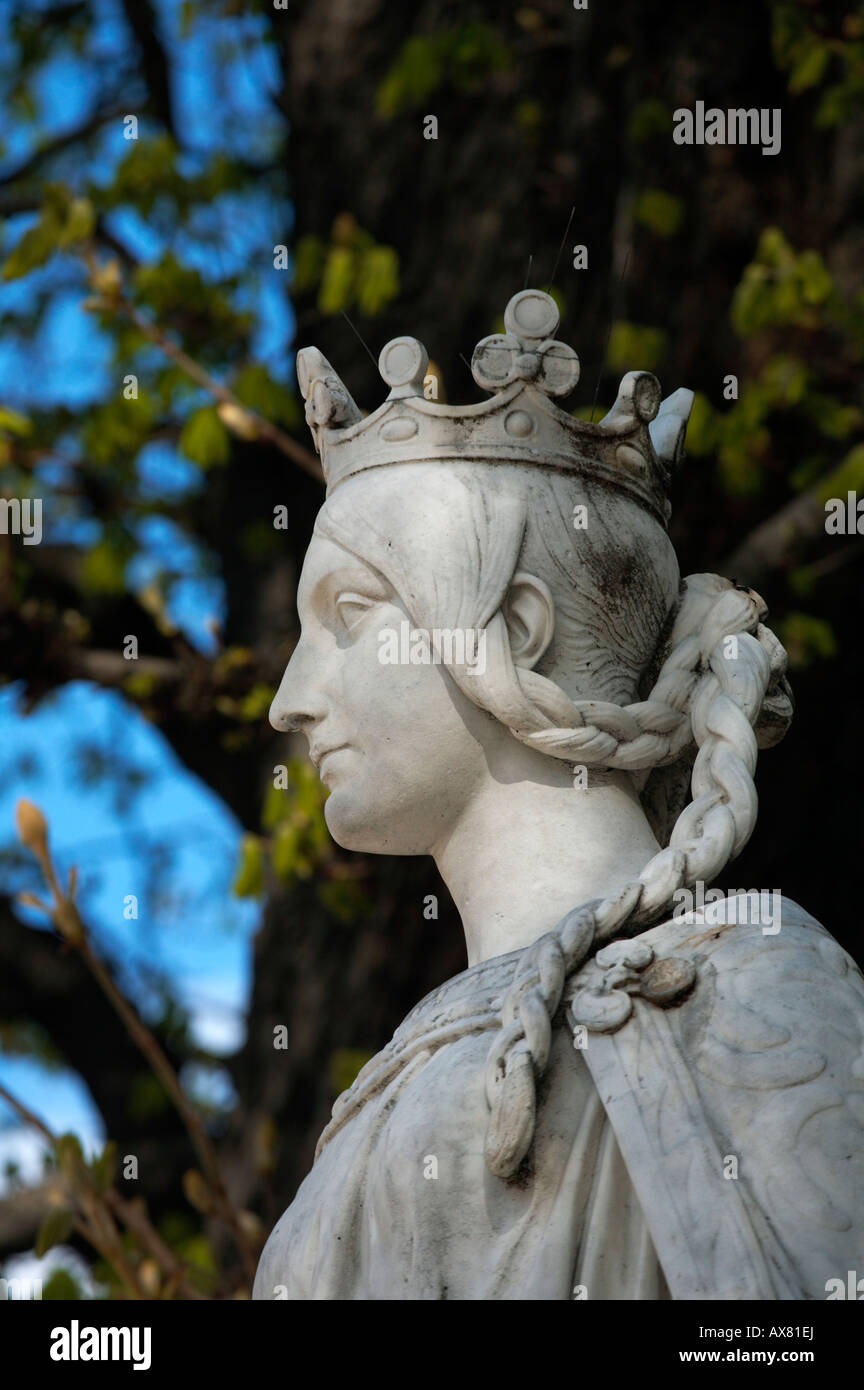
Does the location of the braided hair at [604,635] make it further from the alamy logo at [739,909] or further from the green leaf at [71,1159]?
the green leaf at [71,1159]

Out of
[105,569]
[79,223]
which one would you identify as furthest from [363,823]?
[105,569]

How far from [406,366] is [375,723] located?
81 centimetres

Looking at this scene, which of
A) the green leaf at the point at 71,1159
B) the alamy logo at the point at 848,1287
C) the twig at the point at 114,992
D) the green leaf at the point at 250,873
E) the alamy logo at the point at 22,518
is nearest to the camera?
the alamy logo at the point at 848,1287

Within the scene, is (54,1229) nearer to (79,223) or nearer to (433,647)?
(433,647)

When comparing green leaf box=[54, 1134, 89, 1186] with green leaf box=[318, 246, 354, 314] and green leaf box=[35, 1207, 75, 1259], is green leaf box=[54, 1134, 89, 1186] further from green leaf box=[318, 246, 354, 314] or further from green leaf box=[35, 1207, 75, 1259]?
green leaf box=[318, 246, 354, 314]

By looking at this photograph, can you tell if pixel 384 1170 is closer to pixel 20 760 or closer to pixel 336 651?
pixel 336 651

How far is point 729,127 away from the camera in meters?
8.55

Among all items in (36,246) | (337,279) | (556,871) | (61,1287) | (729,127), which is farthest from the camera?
(36,246)

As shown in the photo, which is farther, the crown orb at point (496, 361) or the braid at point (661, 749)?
the crown orb at point (496, 361)

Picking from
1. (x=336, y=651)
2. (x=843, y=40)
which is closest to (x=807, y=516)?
(x=843, y=40)

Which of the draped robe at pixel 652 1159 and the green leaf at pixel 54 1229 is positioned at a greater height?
the draped robe at pixel 652 1159

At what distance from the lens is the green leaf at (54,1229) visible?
231 inches

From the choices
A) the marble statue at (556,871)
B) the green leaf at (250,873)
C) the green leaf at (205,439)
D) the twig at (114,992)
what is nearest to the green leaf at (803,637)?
the green leaf at (250,873)
